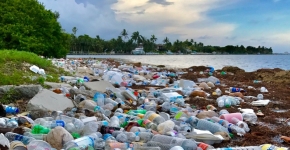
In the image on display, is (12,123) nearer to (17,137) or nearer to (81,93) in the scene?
(17,137)

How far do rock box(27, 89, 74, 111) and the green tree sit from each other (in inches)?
561

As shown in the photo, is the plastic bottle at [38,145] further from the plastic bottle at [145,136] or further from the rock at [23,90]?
the rock at [23,90]

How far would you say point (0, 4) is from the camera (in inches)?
761

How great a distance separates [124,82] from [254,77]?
28.2ft

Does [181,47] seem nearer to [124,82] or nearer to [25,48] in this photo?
[25,48]

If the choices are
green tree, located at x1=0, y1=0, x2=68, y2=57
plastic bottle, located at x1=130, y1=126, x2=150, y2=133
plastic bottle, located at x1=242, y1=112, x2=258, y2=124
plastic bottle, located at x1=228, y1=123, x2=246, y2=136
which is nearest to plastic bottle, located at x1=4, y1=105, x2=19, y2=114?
plastic bottle, located at x1=130, y1=126, x2=150, y2=133

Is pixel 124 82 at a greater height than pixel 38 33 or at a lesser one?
A: lesser

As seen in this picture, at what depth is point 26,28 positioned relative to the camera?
18969 millimetres

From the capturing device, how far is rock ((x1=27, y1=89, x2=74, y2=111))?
4.58 meters

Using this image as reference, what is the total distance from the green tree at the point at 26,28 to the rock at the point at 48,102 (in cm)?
1425

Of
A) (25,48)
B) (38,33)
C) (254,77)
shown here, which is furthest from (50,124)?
(38,33)

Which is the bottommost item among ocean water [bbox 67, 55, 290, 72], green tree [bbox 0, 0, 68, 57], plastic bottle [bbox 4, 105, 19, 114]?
ocean water [bbox 67, 55, 290, 72]

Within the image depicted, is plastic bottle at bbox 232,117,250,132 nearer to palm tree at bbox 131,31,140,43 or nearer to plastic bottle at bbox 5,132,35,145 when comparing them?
plastic bottle at bbox 5,132,35,145

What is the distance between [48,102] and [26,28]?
1574 centimetres
